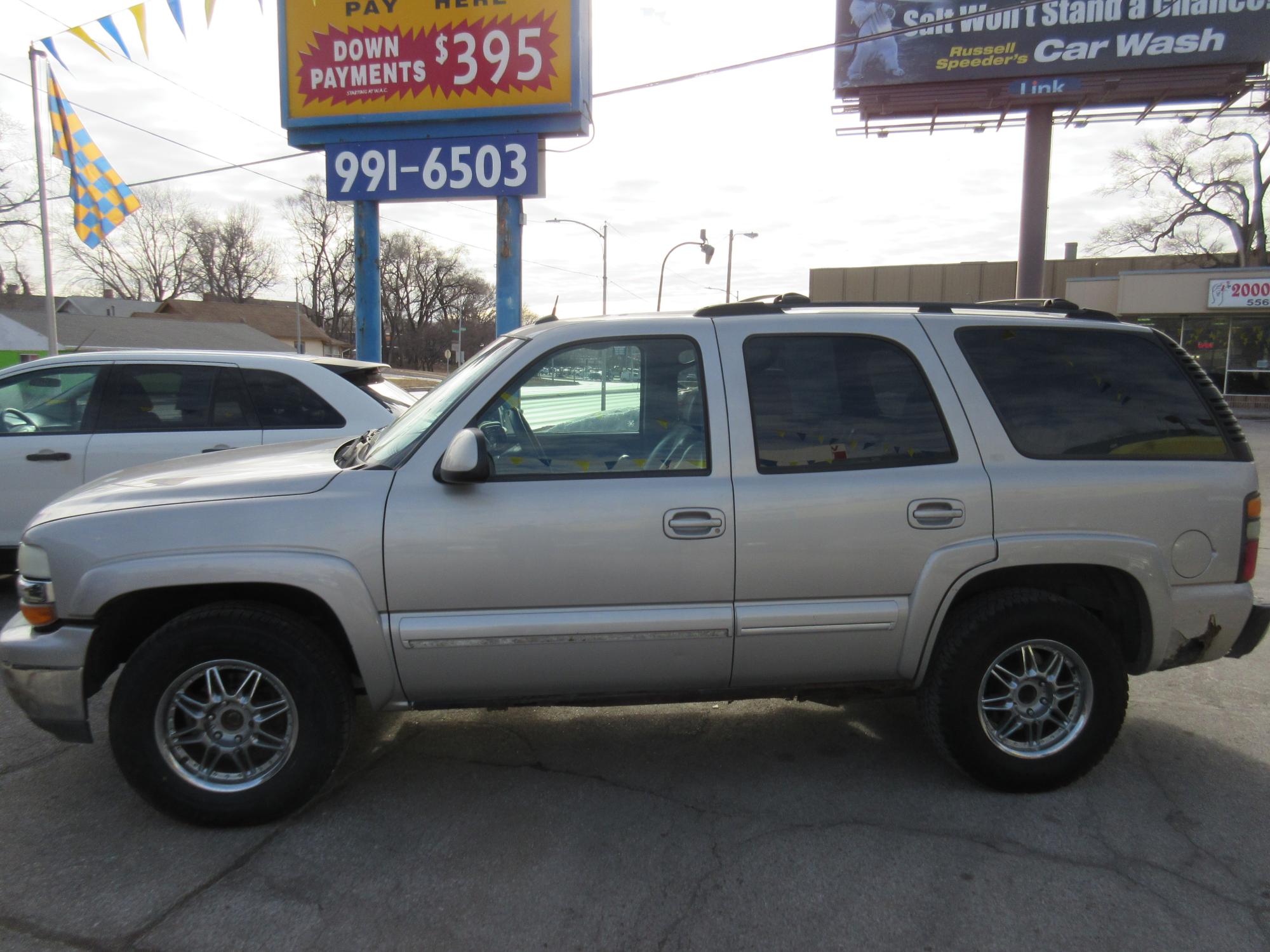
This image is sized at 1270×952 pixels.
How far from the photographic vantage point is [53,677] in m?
3.23

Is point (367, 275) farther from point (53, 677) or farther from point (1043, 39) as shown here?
point (1043, 39)

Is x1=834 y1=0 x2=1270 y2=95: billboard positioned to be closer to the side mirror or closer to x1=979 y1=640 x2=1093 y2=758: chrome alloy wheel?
x1=979 y1=640 x2=1093 y2=758: chrome alloy wheel

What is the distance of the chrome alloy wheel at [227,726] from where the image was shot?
326 cm

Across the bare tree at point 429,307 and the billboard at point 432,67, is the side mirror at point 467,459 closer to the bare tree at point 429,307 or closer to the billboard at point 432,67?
the billboard at point 432,67

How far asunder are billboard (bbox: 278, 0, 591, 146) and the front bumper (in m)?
10.6

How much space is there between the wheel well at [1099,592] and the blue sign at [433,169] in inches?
411

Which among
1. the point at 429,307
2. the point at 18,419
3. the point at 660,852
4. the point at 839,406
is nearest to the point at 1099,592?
the point at 839,406

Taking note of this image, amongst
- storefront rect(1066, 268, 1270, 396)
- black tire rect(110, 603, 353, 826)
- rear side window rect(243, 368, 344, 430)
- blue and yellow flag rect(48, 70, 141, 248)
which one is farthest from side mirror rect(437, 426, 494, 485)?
storefront rect(1066, 268, 1270, 396)

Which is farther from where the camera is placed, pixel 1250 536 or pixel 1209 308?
pixel 1209 308

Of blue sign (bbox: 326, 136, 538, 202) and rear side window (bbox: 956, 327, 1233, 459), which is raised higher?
blue sign (bbox: 326, 136, 538, 202)

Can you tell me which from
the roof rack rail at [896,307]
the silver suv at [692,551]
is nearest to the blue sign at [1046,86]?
the roof rack rail at [896,307]

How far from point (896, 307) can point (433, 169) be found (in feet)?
34.7

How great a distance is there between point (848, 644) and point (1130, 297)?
35.6 meters

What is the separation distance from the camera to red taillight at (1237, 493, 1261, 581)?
143 inches
